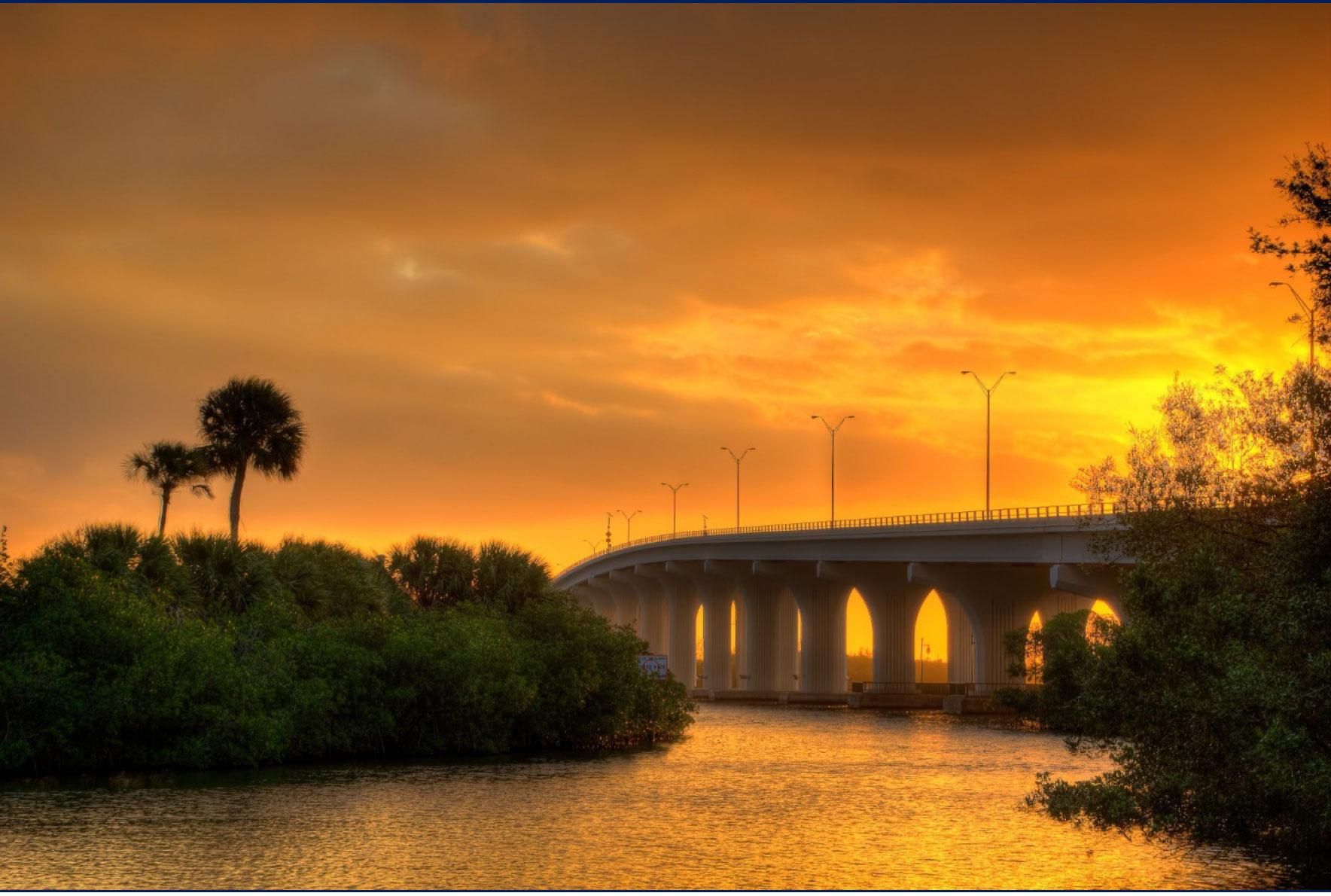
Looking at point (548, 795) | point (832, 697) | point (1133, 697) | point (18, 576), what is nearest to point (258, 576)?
point (18, 576)

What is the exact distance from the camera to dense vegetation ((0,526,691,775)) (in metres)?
44.3

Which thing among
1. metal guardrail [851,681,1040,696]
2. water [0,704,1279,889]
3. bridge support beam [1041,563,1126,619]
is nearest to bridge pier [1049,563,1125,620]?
bridge support beam [1041,563,1126,619]

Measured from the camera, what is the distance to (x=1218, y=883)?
87.1 ft

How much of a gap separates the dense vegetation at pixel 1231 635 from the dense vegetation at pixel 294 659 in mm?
27023

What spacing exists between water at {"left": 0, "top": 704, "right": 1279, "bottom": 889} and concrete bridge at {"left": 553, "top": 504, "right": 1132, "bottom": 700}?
2306 centimetres

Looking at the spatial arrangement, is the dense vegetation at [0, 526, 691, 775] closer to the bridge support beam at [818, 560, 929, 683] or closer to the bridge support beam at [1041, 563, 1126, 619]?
the bridge support beam at [1041, 563, 1126, 619]

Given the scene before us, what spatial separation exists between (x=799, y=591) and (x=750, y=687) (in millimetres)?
9974

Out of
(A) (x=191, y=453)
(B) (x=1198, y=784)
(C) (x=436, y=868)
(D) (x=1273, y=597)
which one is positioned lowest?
(C) (x=436, y=868)

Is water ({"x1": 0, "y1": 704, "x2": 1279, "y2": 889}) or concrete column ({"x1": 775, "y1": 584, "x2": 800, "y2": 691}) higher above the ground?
concrete column ({"x1": 775, "y1": 584, "x2": 800, "y2": 691})

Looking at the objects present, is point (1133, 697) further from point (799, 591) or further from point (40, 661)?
point (799, 591)

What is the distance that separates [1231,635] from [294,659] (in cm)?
3345

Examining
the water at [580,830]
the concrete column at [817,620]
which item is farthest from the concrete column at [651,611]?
the water at [580,830]

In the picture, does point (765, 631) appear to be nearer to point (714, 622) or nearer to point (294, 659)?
point (714, 622)

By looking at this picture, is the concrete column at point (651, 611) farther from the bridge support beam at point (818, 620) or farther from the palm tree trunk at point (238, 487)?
the palm tree trunk at point (238, 487)
